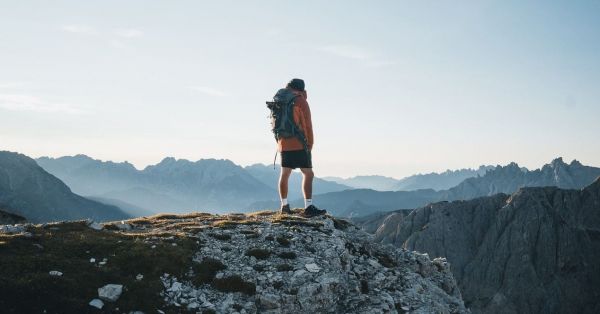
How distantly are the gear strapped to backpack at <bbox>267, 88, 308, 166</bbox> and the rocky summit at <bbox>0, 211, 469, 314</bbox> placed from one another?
4160 millimetres

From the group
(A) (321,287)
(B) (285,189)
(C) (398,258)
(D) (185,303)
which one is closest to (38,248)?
(D) (185,303)

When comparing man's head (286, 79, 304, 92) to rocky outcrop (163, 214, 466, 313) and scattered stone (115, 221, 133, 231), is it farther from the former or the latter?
scattered stone (115, 221, 133, 231)

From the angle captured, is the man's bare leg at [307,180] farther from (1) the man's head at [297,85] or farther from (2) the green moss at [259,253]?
(2) the green moss at [259,253]

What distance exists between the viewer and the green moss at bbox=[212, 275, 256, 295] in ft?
48.4

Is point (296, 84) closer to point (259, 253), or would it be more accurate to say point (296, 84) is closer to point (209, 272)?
point (259, 253)

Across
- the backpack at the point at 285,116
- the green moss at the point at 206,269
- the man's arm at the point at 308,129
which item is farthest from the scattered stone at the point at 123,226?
the man's arm at the point at 308,129

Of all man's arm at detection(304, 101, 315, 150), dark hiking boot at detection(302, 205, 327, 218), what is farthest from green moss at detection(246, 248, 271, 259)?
man's arm at detection(304, 101, 315, 150)

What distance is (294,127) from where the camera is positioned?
70.5 feet

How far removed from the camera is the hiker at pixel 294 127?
2148cm

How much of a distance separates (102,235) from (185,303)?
5862mm

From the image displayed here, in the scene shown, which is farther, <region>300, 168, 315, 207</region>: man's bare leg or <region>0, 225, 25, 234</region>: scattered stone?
<region>300, 168, 315, 207</region>: man's bare leg

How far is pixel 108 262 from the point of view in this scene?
580 inches

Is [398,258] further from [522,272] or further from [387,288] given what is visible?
[522,272]

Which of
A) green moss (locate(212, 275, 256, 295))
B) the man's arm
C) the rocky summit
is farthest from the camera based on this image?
the man's arm
